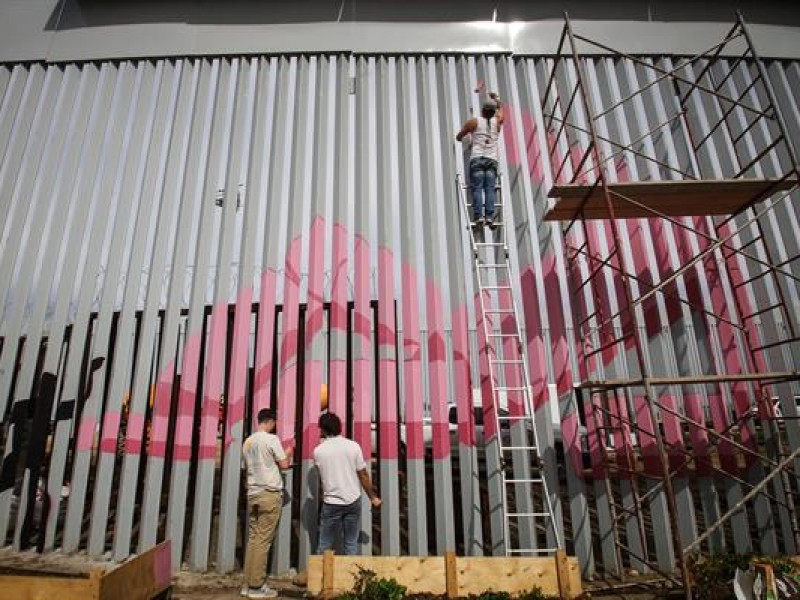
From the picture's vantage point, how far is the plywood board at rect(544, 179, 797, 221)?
5.75 meters

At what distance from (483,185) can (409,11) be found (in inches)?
152

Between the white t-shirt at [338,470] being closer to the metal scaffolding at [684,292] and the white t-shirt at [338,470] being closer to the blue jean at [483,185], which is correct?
the metal scaffolding at [684,292]

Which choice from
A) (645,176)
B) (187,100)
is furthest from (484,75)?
(187,100)

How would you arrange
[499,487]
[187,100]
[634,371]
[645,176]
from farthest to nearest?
[187,100]
[645,176]
[634,371]
[499,487]

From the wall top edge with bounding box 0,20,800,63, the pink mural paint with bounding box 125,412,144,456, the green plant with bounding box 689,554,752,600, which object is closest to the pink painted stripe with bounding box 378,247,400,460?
the pink mural paint with bounding box 125,412,144,456

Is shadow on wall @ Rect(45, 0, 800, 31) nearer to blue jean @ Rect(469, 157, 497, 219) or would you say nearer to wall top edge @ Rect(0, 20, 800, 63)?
wall top edge @ Rect(0, 20, 800, 63)

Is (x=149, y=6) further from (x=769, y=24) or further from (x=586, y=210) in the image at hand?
(x=769, y=24)

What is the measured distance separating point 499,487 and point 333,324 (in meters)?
3.22

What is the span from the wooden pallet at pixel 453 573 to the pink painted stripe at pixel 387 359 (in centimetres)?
183

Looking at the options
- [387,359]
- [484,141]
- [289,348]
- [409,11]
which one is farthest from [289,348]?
[409,11]

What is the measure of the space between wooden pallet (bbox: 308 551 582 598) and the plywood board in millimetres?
3946

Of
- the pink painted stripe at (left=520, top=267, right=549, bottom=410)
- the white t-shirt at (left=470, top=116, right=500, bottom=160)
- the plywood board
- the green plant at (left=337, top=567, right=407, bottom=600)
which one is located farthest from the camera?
the white t-shirt at (left=470, top=116, right=500, bottom=160)

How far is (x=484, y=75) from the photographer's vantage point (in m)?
8.02

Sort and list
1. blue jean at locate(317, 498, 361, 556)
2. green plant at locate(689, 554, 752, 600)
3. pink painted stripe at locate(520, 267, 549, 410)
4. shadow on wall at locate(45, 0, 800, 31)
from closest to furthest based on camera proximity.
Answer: green plant at locate(689, 554, 752, 600), blue jean at locate(317, 498, 361, 556), pink painted stripe at locate(520, 267, 549, 410), shadow on wall at locate(45, 0, 800, 31)
